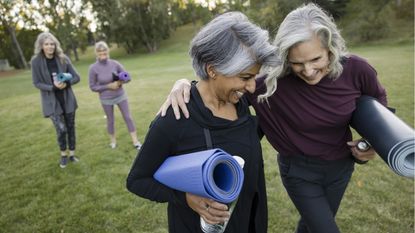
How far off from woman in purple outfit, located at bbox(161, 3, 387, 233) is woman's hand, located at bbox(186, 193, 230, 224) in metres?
0.75

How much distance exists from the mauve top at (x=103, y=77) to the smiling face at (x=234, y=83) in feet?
16.1

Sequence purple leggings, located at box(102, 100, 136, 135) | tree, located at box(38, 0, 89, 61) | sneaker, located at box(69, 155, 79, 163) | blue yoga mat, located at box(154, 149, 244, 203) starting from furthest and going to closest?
tree, located at box(38, 0, 89, 61), purple leggings, located at box(102, 100, 136, 135), sneaker, located at box(69, 155, 79, 163), blue yoga mat, located at box(154, 149, 244, 203)

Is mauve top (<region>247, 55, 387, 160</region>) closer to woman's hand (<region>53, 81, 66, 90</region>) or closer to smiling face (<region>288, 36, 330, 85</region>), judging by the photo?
smiling face (<region>288, 36, 330, 85</region>)

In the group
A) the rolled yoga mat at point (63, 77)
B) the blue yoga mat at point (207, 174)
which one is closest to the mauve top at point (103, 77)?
the rolled yoga mat at point (63, 77)

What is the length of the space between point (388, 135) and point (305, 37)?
2.50 ft

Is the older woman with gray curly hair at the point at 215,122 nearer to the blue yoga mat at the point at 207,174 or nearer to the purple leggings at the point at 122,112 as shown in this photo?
the blue yoga mat at the point at 207,174

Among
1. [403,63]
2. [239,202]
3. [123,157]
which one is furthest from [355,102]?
[403,63]

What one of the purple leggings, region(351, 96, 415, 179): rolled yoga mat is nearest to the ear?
region(351, 96, 415, 179): rolled yoga mat

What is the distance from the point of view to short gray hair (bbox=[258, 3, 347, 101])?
7.20 ft

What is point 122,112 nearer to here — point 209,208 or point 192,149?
point 192,149

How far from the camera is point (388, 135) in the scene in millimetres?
1833

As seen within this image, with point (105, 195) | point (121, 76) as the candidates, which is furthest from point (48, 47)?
point (105, 195)

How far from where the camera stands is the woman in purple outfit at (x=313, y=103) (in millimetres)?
2236

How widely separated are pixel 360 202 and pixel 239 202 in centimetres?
286
